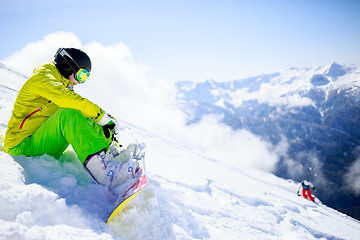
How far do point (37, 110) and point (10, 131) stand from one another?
412mm

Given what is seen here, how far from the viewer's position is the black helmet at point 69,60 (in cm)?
277

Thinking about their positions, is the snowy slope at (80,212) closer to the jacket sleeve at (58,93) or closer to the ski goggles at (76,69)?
the jacket sleeve at (58,93)

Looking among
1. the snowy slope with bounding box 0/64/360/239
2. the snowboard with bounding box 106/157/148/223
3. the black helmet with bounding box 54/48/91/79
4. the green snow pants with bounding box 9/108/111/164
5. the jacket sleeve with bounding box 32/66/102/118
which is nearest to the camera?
the snowy slope with bounding box 0/64/360/239

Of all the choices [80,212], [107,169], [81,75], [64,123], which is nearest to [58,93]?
[64,123]

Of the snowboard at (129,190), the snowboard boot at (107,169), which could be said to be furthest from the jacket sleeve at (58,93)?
the snowboard at (129,190)

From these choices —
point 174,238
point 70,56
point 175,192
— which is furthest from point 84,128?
point 175,192

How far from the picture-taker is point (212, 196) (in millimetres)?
4891

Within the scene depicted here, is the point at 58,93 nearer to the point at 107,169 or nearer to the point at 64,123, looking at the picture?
the point at 64,123

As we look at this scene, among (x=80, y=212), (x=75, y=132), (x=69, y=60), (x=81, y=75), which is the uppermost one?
(x=69, y=60)

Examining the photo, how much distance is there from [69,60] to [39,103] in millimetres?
718

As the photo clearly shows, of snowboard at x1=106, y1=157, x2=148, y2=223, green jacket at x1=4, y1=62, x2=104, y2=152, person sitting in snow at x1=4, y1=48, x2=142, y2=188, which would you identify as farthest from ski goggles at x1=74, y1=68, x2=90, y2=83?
snowboard at x1=106, y1=157, x2=148, y2=223

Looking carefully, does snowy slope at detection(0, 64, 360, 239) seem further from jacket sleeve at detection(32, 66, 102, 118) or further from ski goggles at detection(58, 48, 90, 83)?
ski goggles at detection(58, 48, 90, 83)

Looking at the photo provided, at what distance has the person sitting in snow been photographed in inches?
86.5

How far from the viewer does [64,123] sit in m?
2.21
